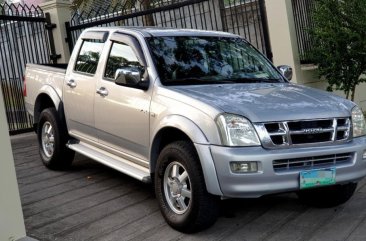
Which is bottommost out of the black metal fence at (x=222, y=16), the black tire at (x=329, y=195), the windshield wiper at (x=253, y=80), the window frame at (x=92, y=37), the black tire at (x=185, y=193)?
the black tire at (x=329, y=195)

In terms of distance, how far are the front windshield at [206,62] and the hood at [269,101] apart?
273 mm

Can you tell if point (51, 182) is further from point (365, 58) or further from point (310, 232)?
point (365, 58)

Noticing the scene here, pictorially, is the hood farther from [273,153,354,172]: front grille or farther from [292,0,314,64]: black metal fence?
[292,0,314,64]: black metal fence

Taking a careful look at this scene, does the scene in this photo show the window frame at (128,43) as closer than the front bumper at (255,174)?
No

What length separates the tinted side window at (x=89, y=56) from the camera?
637cm

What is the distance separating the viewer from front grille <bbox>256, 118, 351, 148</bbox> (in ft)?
14.2

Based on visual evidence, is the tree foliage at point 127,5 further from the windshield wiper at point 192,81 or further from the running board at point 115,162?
the windshield wiper at point 192,81

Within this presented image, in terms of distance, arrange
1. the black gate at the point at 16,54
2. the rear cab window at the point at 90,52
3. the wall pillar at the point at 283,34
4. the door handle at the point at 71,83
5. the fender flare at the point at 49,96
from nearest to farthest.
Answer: the rear cab window at the point at 90,52 < the door handle at the point at 71,83 < the fender flare at the point at 49,96 < the wall pillar at the point at 283,34 < the black gate at the point at 16,54

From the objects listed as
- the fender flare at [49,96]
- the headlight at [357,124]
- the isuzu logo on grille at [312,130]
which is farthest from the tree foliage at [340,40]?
the isuzu logo on grille at [312,130]

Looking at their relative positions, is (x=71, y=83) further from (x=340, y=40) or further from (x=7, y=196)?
(x=340, y=40)

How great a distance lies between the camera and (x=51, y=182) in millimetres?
6645

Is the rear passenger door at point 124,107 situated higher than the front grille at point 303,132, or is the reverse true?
the rear passenger door at point 124,107

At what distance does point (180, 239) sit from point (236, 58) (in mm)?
2302

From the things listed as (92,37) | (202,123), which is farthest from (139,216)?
(92,37)
